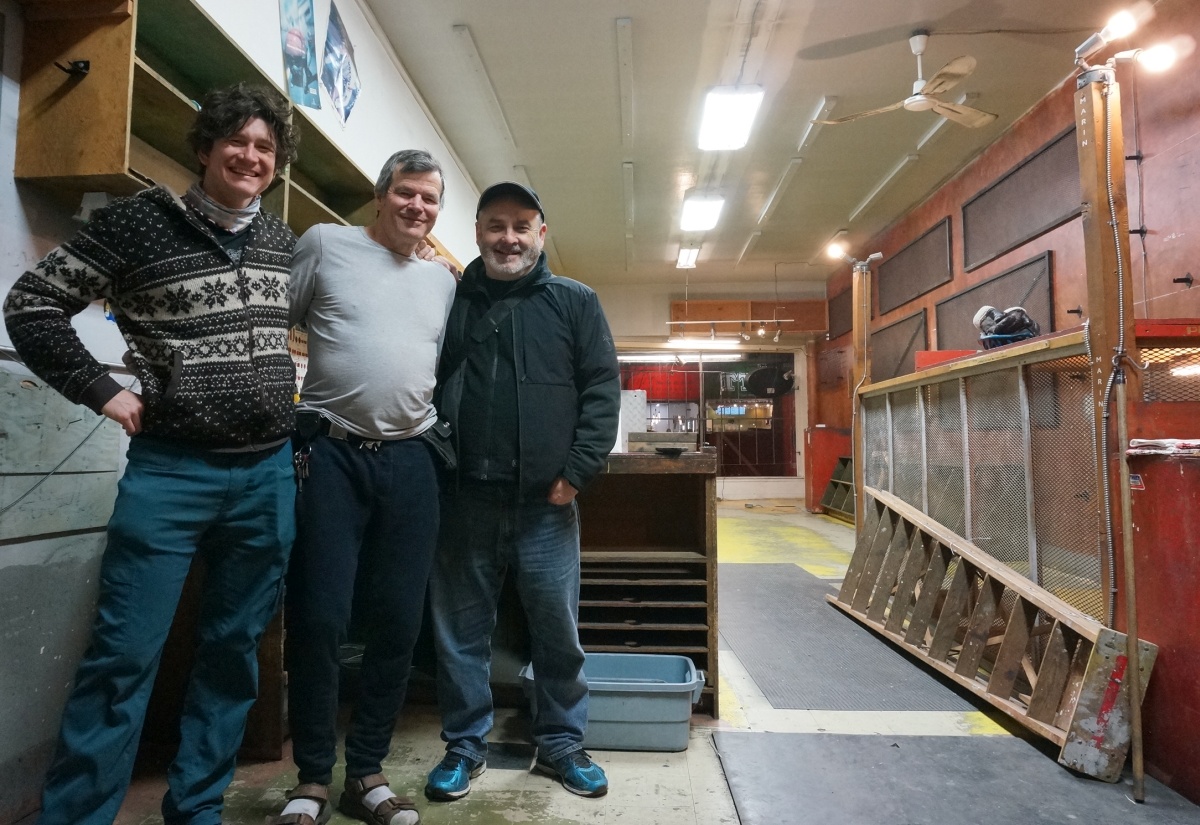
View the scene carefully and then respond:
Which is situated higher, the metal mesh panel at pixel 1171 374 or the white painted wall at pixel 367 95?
the white painted wall at pixel 367 95

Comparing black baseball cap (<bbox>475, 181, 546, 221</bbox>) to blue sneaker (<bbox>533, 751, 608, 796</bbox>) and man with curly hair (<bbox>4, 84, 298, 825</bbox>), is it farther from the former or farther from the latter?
blue sneaker (<bbox>533, 751, 608, 796</bbox>)

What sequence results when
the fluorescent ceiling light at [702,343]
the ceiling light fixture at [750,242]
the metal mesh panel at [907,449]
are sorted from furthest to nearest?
the fluorescent ceiling light at [702,343]
the ceiling light fixture at [750,242]
the metal mesh panel at [907,449]

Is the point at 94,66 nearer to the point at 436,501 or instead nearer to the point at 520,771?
the point at 436,501

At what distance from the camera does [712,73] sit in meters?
4.50

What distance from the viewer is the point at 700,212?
7.12 metres

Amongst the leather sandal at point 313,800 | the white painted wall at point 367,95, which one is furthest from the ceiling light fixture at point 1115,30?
the leather sandal at point 313,800

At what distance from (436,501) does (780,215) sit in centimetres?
677

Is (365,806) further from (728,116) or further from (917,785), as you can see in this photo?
(728,116)

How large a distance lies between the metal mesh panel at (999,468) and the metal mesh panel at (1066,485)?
63 millimetres

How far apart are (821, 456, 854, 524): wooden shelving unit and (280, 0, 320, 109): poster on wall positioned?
7326 mm

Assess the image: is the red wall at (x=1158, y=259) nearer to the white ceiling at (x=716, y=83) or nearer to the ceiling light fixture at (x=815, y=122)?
the white ceiling at (x=716, y=83)

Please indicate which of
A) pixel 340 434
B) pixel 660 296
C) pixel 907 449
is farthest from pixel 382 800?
Answer: pixel 660 296

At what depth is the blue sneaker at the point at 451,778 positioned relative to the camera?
5.33 feet

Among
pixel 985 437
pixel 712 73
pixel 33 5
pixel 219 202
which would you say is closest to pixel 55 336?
pixel 219 202
